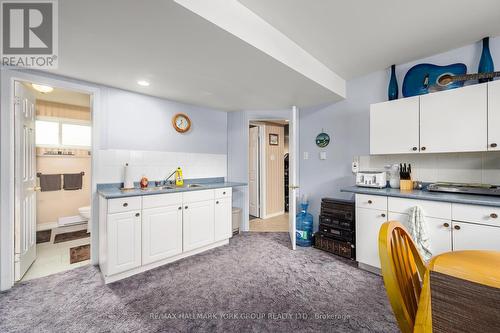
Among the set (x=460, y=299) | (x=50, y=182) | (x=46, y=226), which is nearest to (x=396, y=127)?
(x=460, y=299)

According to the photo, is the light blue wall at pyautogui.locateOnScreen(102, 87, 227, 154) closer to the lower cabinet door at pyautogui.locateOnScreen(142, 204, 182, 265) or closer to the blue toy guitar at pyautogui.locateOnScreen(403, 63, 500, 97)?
the lower cabinet door at pyautogui.locateOnScreen(142, 204, 182, 265)

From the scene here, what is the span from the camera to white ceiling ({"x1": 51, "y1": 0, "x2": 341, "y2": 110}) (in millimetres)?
1374

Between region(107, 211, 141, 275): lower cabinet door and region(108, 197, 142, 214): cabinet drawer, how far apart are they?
43mm

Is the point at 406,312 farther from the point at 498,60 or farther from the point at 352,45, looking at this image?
the point at 498,60

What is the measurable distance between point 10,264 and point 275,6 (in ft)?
11.3

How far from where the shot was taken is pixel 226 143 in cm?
393

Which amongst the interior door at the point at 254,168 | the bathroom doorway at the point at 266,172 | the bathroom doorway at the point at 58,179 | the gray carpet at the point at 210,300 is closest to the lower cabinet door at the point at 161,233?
the gray carpet at the point at 210,300

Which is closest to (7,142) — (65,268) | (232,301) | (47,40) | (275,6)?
(47,40)

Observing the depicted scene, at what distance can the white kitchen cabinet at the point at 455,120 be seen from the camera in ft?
6.20

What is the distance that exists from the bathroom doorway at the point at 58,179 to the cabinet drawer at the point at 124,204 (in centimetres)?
101

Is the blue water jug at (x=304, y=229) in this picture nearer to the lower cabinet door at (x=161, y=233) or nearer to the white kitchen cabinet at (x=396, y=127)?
the white kitchen cabinet at (x=396, y=127)

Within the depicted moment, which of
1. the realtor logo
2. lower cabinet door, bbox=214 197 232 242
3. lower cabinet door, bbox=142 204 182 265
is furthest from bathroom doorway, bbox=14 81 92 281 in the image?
lower cabinet door, bbox=214 197 232 242

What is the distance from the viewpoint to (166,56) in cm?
192

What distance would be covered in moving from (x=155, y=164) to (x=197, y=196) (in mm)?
820
